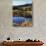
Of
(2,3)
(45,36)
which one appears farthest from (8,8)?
(45,36)

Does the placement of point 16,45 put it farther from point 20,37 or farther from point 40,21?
point 40,21

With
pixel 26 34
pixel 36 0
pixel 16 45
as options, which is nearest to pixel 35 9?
pixel 36 0

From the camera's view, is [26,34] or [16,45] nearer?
[16,45]

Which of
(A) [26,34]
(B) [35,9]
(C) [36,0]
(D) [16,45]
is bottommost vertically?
(D) [16,45]

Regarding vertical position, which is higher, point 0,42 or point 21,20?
point 21,20
